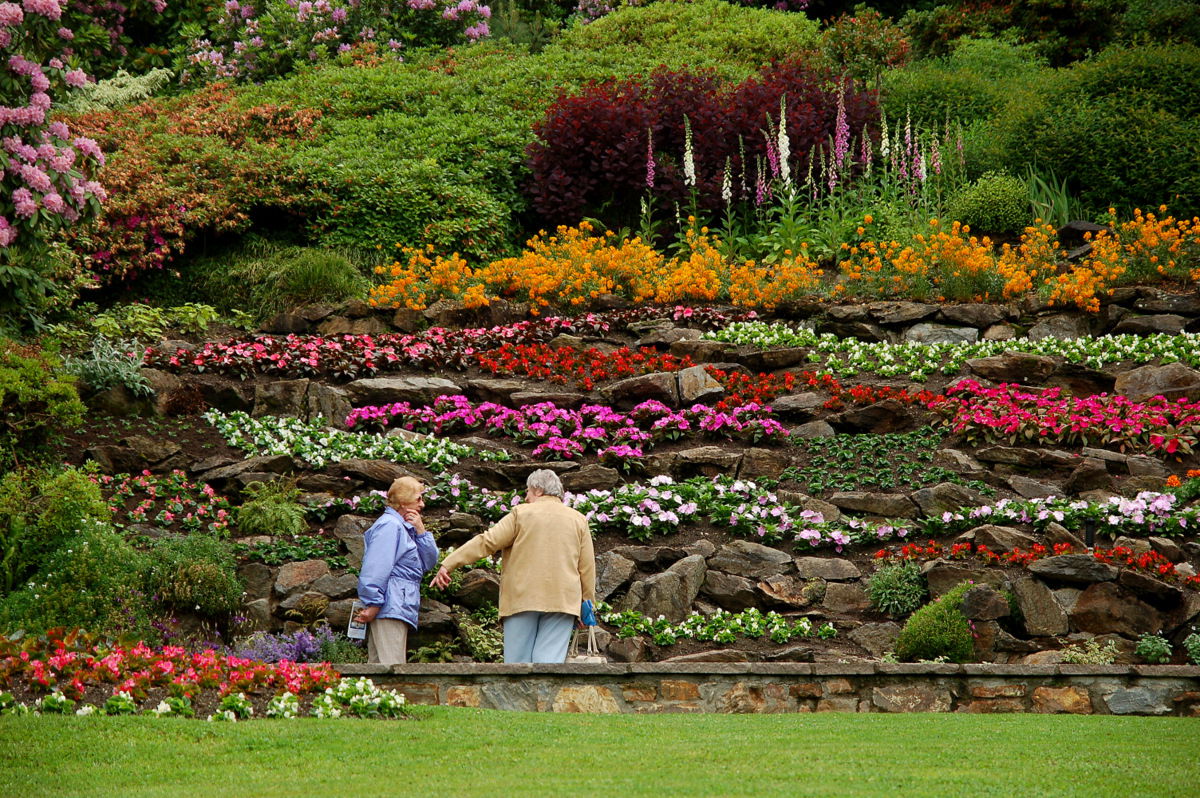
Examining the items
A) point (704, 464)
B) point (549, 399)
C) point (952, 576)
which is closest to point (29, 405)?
point (549, 399)

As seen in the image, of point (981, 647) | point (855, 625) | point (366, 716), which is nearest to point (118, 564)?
point (366, 716)

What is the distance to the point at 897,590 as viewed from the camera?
26.9ft

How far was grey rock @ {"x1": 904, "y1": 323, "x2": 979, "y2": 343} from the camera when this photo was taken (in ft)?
41.4

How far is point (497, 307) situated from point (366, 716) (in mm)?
7975

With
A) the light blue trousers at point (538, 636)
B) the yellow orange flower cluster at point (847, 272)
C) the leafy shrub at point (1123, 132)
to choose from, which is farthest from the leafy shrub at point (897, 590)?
the leafy shrub at point (1123, 132)

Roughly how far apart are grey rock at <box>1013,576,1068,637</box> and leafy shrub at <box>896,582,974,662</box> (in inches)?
25.0

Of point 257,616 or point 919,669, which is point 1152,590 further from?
point 257,616

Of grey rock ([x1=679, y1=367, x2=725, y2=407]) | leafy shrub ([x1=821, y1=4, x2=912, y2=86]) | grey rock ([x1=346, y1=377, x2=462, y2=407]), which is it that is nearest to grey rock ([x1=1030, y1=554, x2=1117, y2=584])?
grey rock ([x1=679, y1=367, x2=725, y2=407])

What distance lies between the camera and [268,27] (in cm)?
2089

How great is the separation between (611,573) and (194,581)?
2.72 metres

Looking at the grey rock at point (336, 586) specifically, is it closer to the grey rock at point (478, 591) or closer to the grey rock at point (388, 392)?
the grey rock at point (478, 591)

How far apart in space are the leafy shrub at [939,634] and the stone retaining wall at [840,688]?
0.52m

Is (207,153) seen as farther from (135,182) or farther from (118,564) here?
(118,564)

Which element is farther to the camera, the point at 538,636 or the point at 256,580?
the point at 256,580
